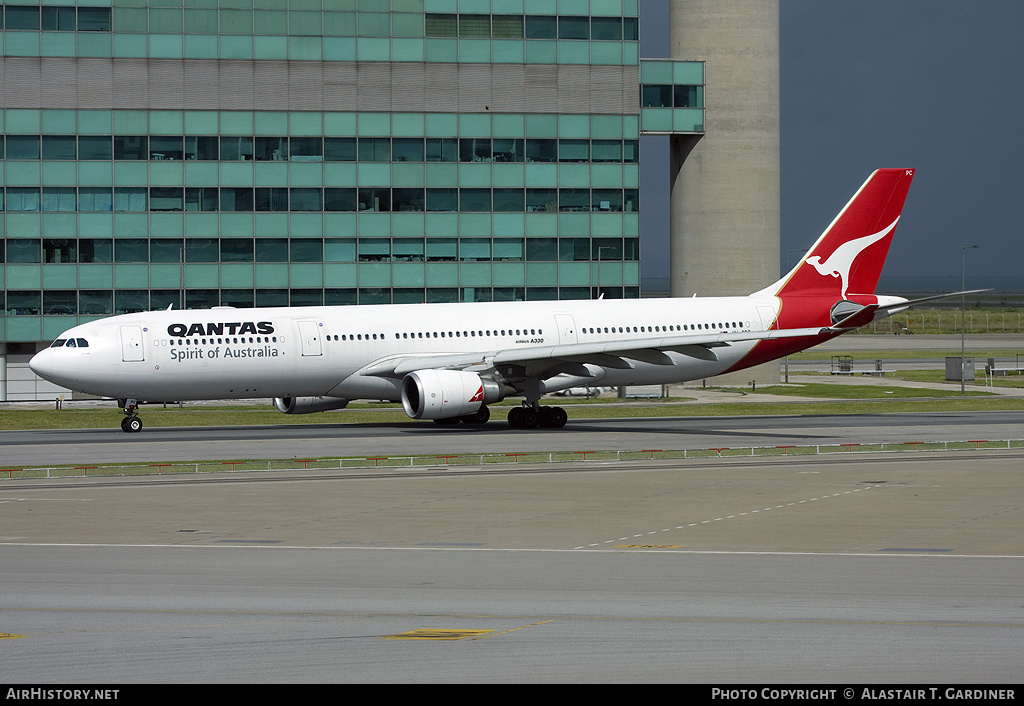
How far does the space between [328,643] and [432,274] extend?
5795cm

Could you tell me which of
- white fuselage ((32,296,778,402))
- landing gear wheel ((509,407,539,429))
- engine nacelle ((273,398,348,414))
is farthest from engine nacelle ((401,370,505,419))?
engine nacelle ((273,398,348,414))

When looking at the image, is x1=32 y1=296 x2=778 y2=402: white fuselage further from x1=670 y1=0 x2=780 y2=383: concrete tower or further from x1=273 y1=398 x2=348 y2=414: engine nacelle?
x1=670 y1=0 x2=780 y2=383: concrete tower

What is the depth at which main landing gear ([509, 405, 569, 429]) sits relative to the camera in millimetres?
45500

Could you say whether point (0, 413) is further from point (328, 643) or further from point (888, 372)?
point (888, 372)

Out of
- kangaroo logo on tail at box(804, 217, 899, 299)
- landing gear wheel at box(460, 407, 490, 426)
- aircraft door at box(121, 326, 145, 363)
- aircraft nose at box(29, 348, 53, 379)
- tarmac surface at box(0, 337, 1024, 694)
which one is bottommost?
tarmac surface at box(0, 337, 1024, 694)

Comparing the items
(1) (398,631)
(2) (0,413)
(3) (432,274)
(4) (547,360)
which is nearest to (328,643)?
(1) (398,631)

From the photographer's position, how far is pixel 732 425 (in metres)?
46.4

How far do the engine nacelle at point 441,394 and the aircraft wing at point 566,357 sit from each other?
138 cm

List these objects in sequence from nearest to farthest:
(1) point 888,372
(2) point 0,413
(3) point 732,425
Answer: (3) point 732,425 < (2) point 0,413 < (1) point 888,372

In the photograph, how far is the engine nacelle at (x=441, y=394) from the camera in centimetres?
4125

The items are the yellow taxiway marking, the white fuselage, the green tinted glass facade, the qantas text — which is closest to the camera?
the yellow taxiway marking

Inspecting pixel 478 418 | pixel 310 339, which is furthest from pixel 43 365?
pixel 478 418

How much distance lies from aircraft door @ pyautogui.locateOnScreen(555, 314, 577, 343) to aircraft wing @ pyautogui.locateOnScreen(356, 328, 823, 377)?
202 cm

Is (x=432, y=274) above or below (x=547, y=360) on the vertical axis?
above
